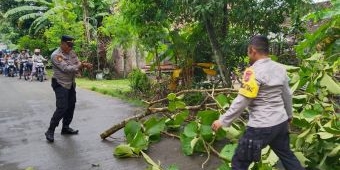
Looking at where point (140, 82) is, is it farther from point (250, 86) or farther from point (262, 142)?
point (250, 86)

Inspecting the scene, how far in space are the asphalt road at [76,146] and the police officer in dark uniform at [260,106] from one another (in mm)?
1613

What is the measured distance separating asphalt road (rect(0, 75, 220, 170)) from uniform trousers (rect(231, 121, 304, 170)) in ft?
4.86

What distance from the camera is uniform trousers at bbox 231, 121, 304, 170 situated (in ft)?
13.0

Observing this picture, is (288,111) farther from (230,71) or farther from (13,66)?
(13,66)

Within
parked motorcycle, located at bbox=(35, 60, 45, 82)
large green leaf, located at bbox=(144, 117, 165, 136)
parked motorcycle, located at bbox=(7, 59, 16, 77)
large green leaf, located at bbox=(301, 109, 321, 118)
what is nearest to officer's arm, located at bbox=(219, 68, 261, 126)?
large green leaf, located at bbox=(301, 109, 321, 118)

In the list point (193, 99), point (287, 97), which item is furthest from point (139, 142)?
point (193, 99)

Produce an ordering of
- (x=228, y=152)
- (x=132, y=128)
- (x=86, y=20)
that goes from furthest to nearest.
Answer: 1. (x=86, y=20)
2. (x=132, y=128)
3. (x=228, y=152)

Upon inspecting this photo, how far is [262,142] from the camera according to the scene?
157 inches

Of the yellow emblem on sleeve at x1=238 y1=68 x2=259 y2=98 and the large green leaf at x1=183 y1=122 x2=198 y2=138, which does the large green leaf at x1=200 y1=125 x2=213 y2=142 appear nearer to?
the large green leaf at x1=183 y1=122 x2=198 y2=138

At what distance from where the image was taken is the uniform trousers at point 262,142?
3.97m

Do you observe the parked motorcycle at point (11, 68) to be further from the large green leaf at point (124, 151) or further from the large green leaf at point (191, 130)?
the large green leaf at point (191, 130)

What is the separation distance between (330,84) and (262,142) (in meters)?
1.94

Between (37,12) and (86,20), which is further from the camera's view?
(37,12)

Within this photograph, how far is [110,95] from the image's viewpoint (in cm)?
1352
